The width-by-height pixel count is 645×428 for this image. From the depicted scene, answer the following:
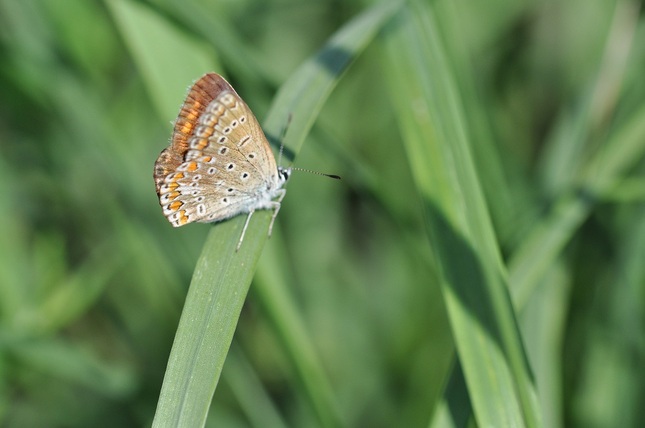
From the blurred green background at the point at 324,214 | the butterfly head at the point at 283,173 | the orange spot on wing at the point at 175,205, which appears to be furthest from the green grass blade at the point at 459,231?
the orange spot on wing at the point at 175,205

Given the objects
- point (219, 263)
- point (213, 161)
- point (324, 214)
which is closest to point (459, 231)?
point (219, 263)

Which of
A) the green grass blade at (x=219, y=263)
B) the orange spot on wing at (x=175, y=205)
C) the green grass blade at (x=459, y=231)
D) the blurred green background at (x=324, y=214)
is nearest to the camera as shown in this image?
the green grass blade at (x=219, y=263)

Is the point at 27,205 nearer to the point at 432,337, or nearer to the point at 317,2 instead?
the point at 317,2

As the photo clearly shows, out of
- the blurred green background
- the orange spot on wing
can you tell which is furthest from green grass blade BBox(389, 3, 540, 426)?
the orange spot on wing

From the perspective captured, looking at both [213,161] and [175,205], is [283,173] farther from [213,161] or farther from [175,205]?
[175,205]

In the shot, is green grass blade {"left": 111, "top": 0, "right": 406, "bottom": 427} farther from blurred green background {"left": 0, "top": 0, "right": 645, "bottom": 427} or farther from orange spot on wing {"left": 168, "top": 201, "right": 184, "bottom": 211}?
orange spot on wing {"left": 168, "top": 201, "right": 184, "bottom": 211}

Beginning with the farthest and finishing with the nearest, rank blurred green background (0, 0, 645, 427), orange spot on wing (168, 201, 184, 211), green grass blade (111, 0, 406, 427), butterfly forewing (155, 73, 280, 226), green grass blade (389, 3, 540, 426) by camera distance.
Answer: blurred green background (0, 0, 645, 427) → orange spot on wing (168, 201, 184, 211) → butterfly forewing (155, 73, 280, 226) → green grass blade (389, 3, 540, 426) → green grass blade (111, 0, 406, 427)

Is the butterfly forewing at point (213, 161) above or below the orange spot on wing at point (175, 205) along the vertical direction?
above

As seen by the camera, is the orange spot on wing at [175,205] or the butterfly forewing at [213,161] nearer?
the butterfly forewing at [213,161]

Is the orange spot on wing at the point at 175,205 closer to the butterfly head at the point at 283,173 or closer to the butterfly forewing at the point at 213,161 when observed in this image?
the butterfly forewing at the point at 213,161
